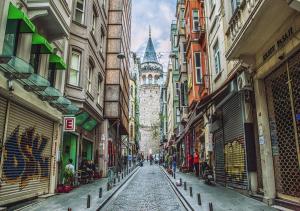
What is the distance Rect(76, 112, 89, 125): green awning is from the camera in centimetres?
1629

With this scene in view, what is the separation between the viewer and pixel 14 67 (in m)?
8.09

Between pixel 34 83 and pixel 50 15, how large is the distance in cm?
300

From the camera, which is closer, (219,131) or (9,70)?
(9,70)

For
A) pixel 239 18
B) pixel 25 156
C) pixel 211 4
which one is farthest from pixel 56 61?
pixel 211 4

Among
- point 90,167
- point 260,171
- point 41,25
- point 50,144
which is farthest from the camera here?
point 90,167

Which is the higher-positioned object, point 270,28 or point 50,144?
point 270,28

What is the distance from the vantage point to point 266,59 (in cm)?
901

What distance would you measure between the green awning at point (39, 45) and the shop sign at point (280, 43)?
807 cm

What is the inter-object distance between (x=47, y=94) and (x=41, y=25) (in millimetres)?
3034

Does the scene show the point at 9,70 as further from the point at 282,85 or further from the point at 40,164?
the point at 282,85

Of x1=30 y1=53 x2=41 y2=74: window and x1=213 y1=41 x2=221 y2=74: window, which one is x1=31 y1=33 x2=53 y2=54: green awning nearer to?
x1=30 y1=53 x2=41 y2=74: window

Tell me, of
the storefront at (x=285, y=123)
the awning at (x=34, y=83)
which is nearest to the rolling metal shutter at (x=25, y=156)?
the awning at (x=34, y=83)

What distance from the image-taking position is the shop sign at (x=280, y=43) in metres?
7.54

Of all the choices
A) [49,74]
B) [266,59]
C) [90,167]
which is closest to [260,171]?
[266,59]
